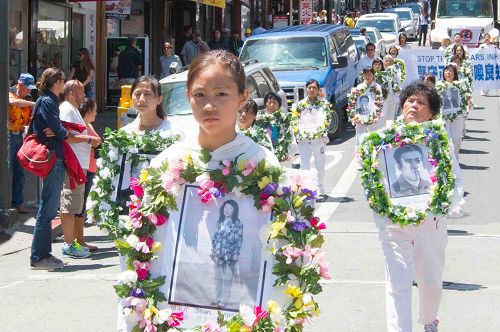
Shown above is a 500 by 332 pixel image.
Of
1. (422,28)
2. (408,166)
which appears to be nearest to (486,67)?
(408,166)

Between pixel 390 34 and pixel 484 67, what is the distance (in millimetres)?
18611

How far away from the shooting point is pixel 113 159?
7020 millimetres

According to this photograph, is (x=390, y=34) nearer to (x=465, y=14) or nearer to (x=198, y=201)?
(x=465, y=14)

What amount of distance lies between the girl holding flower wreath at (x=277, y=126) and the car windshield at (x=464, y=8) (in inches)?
985

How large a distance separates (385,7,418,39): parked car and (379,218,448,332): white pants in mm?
42705

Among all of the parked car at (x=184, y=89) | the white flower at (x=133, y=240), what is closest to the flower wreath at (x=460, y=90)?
the parked car at (x=184, y=89)

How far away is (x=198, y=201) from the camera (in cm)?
411

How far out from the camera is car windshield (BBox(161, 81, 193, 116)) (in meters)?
14.3

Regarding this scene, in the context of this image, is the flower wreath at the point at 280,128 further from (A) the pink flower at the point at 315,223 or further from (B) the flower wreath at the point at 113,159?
(A) the pink flower at the point at 315,223

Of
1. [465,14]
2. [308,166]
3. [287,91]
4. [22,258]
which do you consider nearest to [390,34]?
[465,14]

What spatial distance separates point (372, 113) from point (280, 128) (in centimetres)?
371

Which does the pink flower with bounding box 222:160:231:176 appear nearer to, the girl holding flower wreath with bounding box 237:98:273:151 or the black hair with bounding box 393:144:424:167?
the black hair with bounding box 393:144:424:167

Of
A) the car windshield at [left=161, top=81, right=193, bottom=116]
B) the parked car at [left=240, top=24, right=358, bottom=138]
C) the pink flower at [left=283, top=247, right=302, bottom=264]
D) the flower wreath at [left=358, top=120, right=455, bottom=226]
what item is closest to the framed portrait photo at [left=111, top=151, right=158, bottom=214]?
the flower wreath at [left=358, top=120, right=455, bottom=226]

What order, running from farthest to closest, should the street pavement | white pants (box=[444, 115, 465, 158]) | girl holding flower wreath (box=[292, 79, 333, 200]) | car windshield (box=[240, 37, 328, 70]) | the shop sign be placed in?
1. the shop sign
2. car windshield (box=[240, 37, 328, 70])
3. white pants (box=[444, 115, 465, 158])
4. girl holding flower wreath (box=[292, 79, 333, 200])
5. the street pavement
